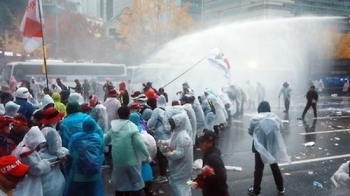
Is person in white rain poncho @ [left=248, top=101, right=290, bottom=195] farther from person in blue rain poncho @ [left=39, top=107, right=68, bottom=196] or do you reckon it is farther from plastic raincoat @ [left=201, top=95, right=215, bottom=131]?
plastic raincoat @ [left=201, top=95, right=215, bottom=131]

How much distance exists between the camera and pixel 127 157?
5.21 m

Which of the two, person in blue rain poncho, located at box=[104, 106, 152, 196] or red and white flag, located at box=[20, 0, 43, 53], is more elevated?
red and white flag, located at box=[20, 0, 43, 53]

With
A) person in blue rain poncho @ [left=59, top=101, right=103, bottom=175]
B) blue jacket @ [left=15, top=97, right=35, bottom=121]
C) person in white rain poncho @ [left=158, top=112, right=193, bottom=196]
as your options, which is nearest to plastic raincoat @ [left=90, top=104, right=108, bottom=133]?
blue jacket @ [left=15, top=97, right=35, bottom=121]

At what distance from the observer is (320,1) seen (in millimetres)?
60375

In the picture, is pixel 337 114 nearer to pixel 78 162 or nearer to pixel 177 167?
pixel 177 167

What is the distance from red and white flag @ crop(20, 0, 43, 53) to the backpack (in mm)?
6588

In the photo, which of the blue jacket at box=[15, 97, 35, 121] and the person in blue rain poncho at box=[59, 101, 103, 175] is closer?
the person in blue rain poncho at box=[59, 101, 103, 175]

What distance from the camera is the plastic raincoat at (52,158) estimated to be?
4582mm

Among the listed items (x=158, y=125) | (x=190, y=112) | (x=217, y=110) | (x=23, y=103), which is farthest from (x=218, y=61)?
(x=23, y=103)

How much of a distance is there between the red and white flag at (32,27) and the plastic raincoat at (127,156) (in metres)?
6.12

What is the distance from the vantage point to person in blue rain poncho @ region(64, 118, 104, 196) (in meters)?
4.55

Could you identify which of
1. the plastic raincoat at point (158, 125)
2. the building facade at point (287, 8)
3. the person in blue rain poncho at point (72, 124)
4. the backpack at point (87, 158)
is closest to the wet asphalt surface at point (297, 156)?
the plastic raincoat at point (158, 125)

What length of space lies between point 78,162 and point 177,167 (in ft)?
4.87

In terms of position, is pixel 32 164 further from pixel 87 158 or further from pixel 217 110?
pixel 217 110
